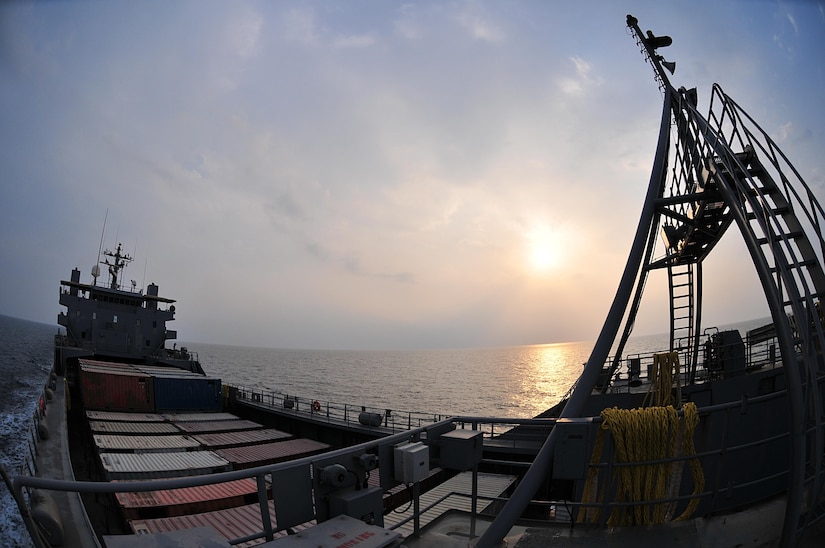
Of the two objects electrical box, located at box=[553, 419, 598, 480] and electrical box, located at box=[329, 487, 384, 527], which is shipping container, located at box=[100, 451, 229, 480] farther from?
electrical box, located at box=[553, 419, 598, 480]

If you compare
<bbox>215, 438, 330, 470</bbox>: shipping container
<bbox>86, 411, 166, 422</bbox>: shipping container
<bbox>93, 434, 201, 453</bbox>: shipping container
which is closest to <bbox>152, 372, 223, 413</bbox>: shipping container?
<bbox>86, 411, 166, 422</bbox>: shipping container

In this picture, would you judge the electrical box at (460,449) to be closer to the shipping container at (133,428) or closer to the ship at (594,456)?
the ship at (594,456)

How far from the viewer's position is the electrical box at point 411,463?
4586 millimetres

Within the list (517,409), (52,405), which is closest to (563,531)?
(52,405)

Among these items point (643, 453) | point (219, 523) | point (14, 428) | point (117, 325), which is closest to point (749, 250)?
point (643, 453)

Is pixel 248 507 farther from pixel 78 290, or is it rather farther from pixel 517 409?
pixel 517 409

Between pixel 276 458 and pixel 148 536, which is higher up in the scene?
pixel 148 536

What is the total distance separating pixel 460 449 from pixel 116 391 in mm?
23451

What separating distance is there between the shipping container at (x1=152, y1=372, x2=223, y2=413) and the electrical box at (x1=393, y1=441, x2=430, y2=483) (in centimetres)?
2299

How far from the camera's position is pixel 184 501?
979cm

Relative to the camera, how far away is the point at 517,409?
45.2m

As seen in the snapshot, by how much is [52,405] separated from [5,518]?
429 inches

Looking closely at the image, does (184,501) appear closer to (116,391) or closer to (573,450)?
(573,450)

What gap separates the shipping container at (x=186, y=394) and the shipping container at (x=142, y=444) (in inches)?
288
